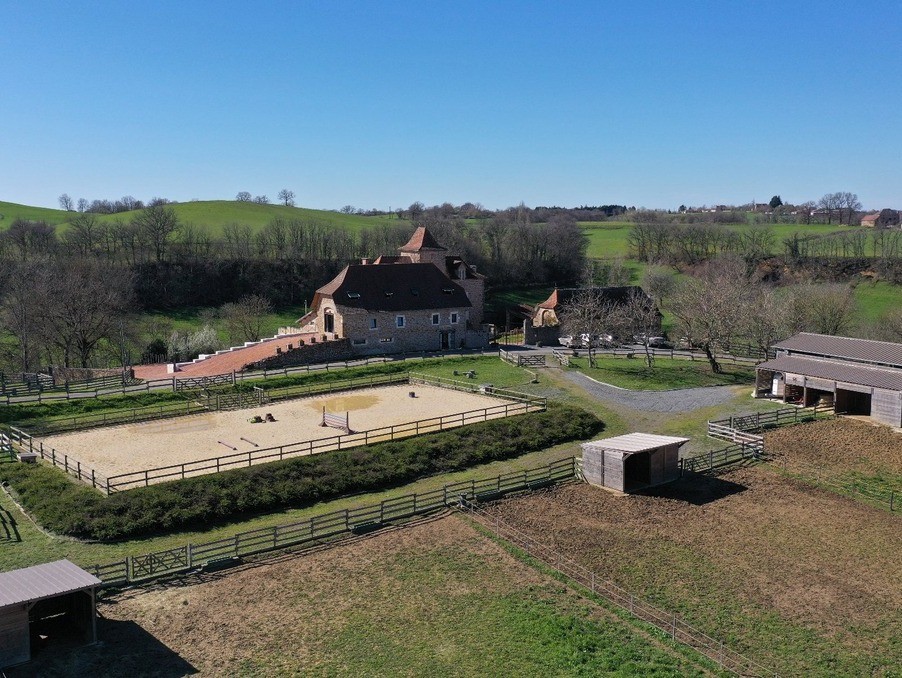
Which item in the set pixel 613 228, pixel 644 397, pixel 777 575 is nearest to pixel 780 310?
pixel 644 397

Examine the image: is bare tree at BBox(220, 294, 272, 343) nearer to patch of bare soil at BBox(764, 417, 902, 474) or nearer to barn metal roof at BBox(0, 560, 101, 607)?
patch of bare soil at BBox(764, 417, 902, 474)

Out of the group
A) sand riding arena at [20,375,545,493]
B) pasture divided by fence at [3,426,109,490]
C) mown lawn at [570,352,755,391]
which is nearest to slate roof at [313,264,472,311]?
sand riding arena at [20,375,545,493]

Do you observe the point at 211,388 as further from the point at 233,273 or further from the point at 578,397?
the point at 233,273

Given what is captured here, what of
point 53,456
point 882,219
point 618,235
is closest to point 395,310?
point 53,456

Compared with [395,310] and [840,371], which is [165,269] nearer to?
[395,310]

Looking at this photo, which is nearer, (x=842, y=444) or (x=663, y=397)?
(x=842, y=444)

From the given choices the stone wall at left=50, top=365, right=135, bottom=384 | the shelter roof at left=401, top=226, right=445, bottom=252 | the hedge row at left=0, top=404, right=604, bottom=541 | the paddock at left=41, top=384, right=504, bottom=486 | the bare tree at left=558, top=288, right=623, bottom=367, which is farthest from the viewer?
the shelter roof at left=401, top=226, right=445, bottom=252
